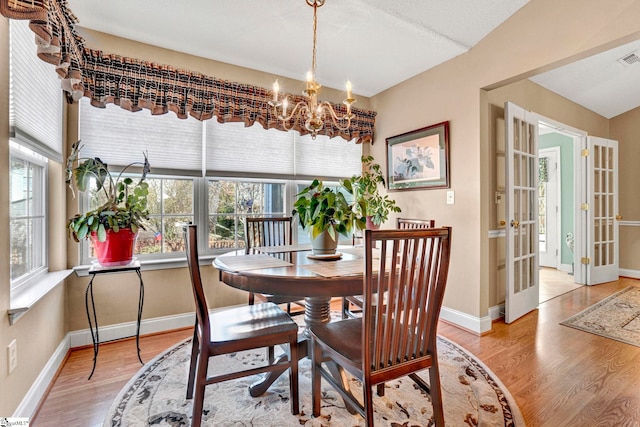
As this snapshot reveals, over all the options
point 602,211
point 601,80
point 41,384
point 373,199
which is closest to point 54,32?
point 41,384

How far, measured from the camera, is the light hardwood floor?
1.63 meters

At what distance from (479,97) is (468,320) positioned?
1964mm

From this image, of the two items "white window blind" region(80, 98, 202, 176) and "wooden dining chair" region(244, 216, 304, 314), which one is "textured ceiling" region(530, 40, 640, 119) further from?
"white window blind" region(80, 98, 202, 176)

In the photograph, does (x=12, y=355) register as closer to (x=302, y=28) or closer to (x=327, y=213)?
(x=327, y=213)

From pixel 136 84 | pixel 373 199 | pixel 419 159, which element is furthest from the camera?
pixel 373 199

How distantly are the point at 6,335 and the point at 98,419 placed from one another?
0.61 m

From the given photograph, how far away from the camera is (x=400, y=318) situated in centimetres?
131

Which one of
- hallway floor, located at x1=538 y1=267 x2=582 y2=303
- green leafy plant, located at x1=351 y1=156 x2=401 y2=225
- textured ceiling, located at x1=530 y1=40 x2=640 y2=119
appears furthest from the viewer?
hallway floor, located at x1=538 y1=267 x2=582 y2=303

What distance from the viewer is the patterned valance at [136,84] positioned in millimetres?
1542

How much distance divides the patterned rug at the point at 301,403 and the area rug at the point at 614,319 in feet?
4.92

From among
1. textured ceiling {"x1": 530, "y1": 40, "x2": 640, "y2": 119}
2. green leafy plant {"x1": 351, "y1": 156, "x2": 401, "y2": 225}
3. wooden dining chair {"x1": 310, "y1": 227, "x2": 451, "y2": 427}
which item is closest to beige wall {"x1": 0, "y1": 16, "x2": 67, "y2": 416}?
wooden dining chair {"x1": 310, "y1": 227, "x2": 451, "y2": 427}

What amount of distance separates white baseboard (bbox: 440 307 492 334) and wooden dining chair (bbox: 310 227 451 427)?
1500mm

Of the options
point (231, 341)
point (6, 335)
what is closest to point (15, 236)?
point (6, 335)

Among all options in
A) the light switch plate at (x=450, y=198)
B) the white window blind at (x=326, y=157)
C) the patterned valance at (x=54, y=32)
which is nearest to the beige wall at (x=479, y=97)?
the light switch plate at (x=450, y=198)
